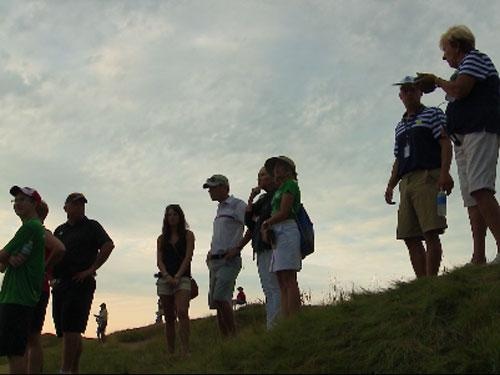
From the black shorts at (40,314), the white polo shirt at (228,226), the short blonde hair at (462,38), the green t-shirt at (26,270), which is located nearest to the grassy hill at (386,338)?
the black shorts at (40,314)

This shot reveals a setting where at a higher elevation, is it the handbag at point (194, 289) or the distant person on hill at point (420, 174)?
the distant person on hill at point (420, 174)

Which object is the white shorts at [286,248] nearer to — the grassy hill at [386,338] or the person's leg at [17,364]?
the grassy hill at [386,338]

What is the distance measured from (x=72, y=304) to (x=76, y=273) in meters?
0.31

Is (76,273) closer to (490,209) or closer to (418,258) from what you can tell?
(418,258)

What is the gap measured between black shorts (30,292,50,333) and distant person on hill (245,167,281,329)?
2256mm

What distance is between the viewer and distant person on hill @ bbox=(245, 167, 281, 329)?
24.7ft

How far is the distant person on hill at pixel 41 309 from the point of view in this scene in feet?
20.2

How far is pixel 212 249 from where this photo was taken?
26.8 feet

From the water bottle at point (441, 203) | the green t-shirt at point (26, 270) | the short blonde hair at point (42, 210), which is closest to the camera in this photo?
the green t-shirt at point (26, 270)

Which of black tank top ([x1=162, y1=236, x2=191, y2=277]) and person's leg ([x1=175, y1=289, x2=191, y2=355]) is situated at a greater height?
black tank top ([x1=162, y1=236, x2=191, y2=277])

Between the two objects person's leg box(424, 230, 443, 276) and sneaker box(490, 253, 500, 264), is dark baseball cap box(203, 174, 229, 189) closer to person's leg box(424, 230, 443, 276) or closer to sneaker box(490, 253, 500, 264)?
person's leg box(424, 230, 443, 276)

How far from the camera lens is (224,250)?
8062 millimetres

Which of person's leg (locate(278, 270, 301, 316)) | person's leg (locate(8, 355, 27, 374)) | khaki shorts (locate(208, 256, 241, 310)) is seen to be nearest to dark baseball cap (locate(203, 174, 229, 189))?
khaki shorts (locate(208, 256, 241, 310))

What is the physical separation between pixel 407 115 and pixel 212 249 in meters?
2.67
